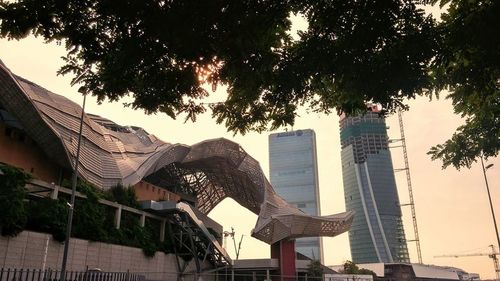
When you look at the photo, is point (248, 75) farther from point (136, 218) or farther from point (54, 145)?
point (136, 218)

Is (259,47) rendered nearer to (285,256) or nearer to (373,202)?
(285,256)

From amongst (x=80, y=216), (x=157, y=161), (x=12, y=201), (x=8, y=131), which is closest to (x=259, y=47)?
(x=12, y=201)

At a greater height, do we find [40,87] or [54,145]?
[40,87]

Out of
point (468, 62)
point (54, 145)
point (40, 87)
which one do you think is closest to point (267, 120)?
point (468, 62)

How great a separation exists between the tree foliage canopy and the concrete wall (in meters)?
24.8

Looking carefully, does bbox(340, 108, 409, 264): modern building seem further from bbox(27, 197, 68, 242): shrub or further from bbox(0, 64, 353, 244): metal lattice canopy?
bbox(27, 197, 68, 242): shrub

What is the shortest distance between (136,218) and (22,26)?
1498 inches

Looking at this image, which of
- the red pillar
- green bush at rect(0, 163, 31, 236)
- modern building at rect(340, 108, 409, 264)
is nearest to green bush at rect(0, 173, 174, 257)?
green bush at rect(0, 163, 31, 236)

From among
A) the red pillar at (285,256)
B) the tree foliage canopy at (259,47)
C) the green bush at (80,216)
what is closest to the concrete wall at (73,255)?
the green bush at (80,216)

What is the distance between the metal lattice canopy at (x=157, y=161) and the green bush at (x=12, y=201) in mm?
6759

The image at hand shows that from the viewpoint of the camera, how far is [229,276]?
180 feet

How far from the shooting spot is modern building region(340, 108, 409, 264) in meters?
160

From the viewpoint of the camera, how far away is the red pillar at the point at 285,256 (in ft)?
180

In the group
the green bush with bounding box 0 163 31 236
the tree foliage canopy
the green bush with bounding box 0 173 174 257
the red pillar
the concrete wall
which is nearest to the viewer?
the tree foliage canopy
